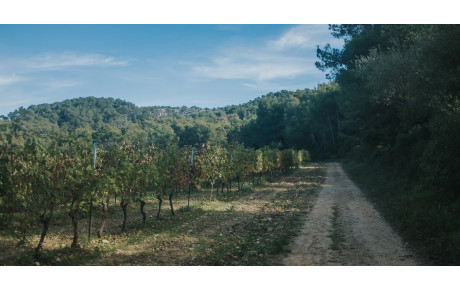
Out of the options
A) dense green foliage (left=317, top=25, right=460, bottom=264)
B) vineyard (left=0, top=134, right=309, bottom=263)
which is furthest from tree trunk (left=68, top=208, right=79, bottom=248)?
dense green foliage (left=317, top=25, right=460, bottom=264)

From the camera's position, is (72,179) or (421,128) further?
(421,128)

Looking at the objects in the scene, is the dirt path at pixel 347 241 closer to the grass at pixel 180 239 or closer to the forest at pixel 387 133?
the grass at pixel 180 239

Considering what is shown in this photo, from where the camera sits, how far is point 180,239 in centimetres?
993

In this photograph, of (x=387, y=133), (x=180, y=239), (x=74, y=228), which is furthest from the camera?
(x=387, y=133)

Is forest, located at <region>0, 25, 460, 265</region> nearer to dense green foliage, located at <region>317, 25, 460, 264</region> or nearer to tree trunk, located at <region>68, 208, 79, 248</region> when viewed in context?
dense green foliage, located at <region>317, 25, 460, 264</region>

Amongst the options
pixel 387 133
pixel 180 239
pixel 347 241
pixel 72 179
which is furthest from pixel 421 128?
pixel 72 179

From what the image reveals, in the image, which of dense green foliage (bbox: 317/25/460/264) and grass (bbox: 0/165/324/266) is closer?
grass (bbox: 0/165/324/266)

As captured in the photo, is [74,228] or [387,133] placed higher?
[387,133]

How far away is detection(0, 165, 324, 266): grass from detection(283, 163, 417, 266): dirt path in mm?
467

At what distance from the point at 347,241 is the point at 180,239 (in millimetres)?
4634

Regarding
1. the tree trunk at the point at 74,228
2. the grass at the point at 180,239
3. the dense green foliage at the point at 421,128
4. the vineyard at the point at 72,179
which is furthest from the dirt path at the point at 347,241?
the vineyard at the point at 72,179

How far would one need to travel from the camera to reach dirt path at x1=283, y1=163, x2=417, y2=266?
298 inches

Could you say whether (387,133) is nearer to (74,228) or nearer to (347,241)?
(347,241)
